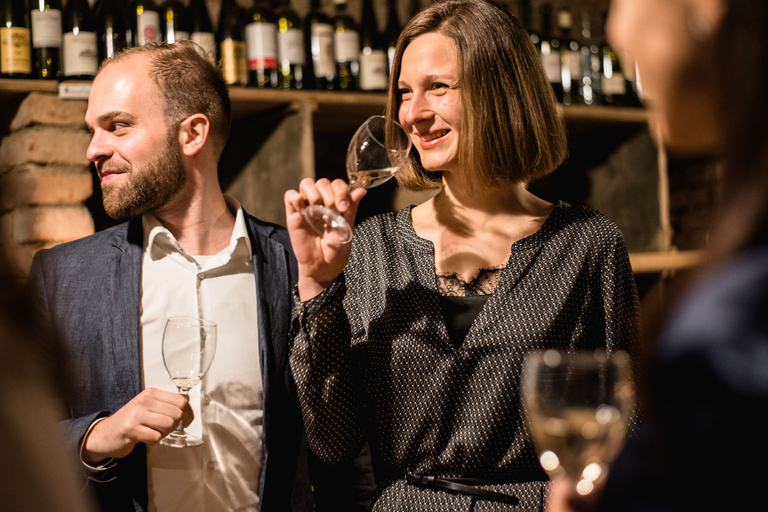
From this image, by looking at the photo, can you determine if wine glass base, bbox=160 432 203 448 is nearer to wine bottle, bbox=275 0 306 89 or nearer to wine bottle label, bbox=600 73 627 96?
wine bottle, bbox=275 0 306 89

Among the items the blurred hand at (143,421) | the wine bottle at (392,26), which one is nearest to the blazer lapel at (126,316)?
the blurred hand at (143,421)

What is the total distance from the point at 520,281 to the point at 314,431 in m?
0.52

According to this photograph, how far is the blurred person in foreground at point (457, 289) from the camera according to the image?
55.1 inches

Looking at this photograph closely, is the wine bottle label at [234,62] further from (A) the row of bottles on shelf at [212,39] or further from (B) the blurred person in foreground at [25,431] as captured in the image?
(B) the blurred person in foreground at [25,431]

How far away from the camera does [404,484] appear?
1454mm

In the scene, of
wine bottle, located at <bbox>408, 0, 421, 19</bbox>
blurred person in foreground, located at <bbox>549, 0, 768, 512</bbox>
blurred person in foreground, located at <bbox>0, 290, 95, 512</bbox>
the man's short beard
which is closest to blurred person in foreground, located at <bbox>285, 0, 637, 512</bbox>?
the man's short beard

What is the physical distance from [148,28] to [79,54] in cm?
25

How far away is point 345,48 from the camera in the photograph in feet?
7.88

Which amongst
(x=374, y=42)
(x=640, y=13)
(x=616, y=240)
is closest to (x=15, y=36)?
(x=374, y=42)

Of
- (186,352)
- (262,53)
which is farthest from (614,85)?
(186,352)

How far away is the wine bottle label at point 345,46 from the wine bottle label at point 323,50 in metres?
0.03

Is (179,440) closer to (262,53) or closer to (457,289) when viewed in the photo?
(457,289)

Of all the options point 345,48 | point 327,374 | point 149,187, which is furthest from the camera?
point 345,48

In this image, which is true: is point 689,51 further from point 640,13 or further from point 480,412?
point 480,412
